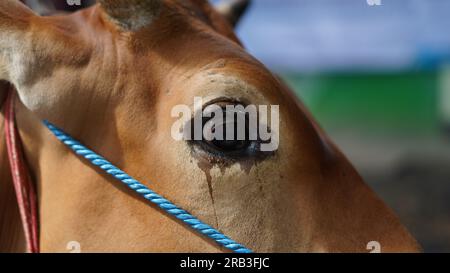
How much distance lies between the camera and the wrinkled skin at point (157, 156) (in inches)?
100

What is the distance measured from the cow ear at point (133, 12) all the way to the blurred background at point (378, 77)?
7113 mm

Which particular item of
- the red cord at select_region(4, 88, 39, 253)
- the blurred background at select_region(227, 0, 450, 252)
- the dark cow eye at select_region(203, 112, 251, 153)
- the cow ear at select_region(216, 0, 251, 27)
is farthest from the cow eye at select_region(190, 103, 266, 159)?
the blurred background at select_region(227, 0, 450, 252)

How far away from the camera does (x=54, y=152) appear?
2672 mm

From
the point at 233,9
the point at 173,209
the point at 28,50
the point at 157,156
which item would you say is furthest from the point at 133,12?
the point at 233,9

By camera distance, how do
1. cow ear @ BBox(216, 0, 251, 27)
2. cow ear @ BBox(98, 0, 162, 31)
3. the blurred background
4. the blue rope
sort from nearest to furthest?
the blue rope
cow ear @ BBox(98, 0, 162, 31)
cow ear @ BBox(216, 0, 251, 27)
the blurred background

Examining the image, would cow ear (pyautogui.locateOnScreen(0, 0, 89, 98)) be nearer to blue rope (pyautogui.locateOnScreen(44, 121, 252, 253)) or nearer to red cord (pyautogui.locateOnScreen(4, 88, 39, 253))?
red cord (pyautogui.locateOnScreen(4, 88, 39, 253))

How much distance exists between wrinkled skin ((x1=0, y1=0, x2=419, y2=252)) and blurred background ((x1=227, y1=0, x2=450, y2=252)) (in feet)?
22.7

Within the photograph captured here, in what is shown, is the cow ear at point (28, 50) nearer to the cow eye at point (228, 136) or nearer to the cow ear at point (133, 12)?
the cow ear at point (133, 12)


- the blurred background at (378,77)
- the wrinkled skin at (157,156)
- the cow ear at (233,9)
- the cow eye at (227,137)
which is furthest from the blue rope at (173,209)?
the blurred background at (378,77)

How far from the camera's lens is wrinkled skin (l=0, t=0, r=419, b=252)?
254cm
